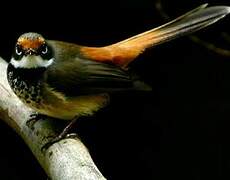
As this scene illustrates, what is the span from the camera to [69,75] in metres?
3.87

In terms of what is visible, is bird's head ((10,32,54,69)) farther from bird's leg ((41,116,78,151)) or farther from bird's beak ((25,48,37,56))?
bird's leg ((41,116,78,151))

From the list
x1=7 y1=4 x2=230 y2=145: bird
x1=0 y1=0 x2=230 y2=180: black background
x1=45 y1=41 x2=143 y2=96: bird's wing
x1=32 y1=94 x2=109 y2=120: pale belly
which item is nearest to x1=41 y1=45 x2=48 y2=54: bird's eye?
x1=7 y1=4 x2=230 y2=145: bird

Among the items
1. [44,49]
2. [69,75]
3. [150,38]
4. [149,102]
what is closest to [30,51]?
[44,49]

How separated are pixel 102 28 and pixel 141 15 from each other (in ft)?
0.87

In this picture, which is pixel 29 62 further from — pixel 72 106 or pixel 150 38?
pixel 150 38

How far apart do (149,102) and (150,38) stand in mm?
1368

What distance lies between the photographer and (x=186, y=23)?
4.12 m

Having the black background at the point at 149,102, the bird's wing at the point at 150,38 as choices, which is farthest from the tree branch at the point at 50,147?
the black background at the point at 149,102

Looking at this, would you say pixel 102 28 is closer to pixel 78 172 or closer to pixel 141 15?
pixel 141 15

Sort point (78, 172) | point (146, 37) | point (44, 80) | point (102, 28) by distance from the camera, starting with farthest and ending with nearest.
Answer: point (102, 28) → point (146, 37) → point (44, 80) → point (78, 172)

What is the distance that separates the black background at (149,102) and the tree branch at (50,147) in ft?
3.76

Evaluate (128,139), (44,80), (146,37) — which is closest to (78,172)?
(44,80)

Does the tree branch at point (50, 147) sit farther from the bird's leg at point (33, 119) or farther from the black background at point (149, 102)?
the black background at point (149, 102)

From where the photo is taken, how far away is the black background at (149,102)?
17.2 feet
